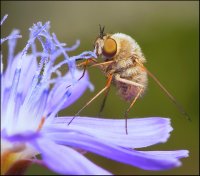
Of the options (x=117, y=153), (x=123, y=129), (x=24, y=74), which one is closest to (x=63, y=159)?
(x=117, y=153)

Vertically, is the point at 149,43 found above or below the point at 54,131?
above

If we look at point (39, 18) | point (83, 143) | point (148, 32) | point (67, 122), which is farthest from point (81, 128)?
point (39, 18)

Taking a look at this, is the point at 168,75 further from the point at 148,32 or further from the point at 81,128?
the point at 81,128

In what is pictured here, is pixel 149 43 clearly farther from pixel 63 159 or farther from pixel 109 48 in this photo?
pixel 63 159

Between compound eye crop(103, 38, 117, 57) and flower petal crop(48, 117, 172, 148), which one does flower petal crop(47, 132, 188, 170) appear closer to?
flower petal crop(48, 117, 172, 148)

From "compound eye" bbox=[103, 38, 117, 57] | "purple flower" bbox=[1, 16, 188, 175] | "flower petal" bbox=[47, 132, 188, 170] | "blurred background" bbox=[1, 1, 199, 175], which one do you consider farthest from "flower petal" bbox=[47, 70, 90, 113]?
"blurred background" bbox=[1, 1, 199, 175]
